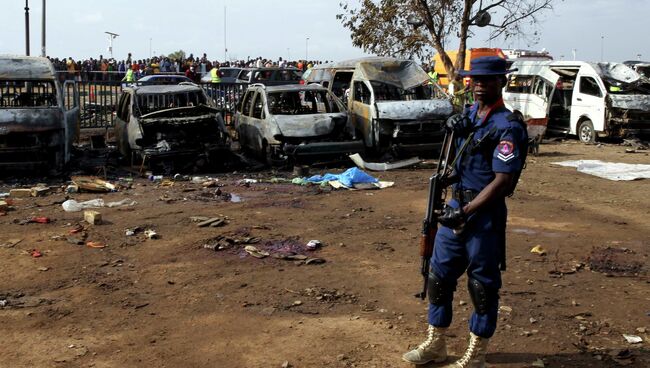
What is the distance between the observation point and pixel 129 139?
38.3ft

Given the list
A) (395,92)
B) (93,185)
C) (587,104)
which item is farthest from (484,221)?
(587,104)

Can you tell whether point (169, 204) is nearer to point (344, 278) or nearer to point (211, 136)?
point (211, 136)

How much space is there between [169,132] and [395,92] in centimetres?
492

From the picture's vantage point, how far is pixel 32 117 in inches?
401

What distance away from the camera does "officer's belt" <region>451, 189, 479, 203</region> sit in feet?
12.1

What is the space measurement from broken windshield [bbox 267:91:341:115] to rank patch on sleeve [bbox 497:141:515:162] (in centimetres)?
915

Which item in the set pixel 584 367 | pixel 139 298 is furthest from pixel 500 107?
pixel 139 298

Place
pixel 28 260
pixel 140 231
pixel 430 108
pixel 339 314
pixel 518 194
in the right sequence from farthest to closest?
pixel 430 108
pixel 518 194
pixel 140 231
pixel 28 260
pixel 339 314

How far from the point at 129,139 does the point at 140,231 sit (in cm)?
474

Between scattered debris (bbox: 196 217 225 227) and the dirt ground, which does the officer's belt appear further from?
scattered debris (bbox: 196 217 225 227)

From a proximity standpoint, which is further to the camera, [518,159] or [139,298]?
[139,298]

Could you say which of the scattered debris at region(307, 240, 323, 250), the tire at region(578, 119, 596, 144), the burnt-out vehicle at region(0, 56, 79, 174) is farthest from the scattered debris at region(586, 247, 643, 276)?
the tire at region(578, 119, 596, 144)

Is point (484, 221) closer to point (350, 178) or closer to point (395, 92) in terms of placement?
point (350, 178)

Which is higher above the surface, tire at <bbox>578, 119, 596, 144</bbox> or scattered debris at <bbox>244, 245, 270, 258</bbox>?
tire at <bbox>578, 119, 596, 144</bbox>
